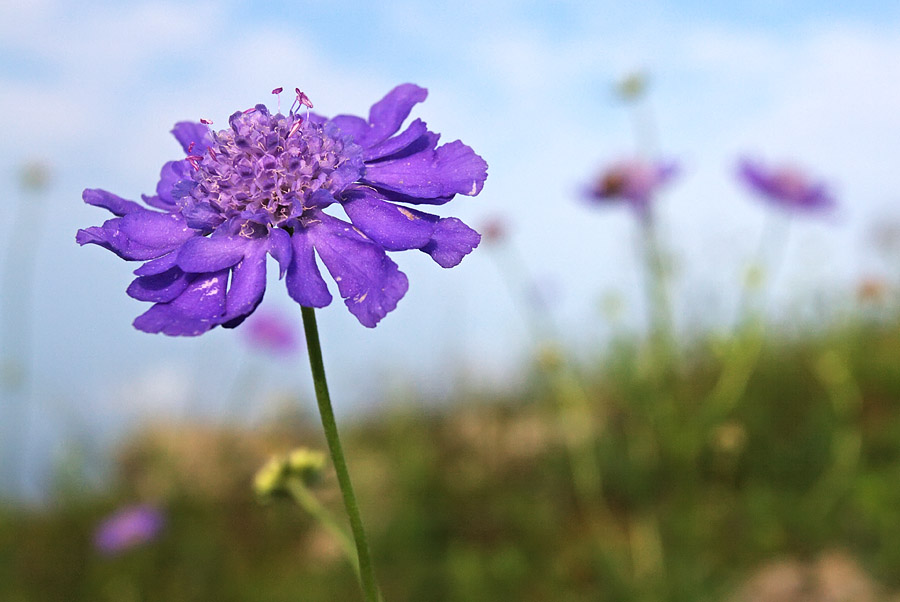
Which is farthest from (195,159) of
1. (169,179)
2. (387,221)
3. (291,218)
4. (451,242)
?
(451,242)

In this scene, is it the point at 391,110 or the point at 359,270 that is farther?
the point at 391,110

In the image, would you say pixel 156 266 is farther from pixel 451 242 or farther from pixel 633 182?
pixel 633 182

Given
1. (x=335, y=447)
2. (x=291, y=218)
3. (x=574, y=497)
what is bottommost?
(x=574, y=497)

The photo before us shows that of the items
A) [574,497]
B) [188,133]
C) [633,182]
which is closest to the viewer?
[188,133]

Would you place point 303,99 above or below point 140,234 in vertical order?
above

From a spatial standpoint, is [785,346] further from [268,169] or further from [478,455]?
[268,169]

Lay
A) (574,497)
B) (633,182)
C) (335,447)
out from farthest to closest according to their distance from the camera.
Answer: (574,497) → (633,182) → (335,447)

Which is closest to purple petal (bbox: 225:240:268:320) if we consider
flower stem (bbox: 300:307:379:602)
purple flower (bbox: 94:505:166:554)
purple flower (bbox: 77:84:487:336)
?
purple flower (bbox: 77:84:487:336)
